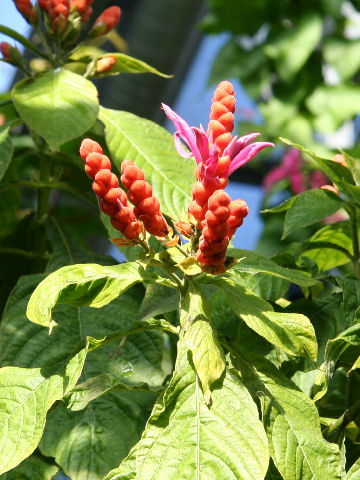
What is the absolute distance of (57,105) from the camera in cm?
116

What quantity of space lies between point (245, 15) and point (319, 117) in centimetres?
65

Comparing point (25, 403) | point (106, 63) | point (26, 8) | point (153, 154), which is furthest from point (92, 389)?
point (26, 8)

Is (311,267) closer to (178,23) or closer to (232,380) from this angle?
(232,380)

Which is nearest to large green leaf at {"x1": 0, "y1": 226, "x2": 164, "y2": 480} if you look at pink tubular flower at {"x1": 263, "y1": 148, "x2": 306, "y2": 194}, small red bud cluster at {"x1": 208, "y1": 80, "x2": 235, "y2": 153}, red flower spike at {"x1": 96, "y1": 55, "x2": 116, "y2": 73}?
small red bud cluster at {"x1": 208, "y1": 80, "x2": 235, "y2": 153}

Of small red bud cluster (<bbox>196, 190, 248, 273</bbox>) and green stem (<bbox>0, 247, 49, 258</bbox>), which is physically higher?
small red bud cluster (<bbox>196, 190, 248, 273</bbox>)

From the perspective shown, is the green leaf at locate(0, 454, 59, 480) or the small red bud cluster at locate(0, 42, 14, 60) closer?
the green leaf at locate(0, 454, 59, 480)

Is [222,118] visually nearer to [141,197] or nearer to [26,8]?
[141,197]

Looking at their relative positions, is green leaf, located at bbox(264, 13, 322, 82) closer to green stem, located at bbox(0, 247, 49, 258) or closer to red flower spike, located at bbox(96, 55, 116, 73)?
red flower spike, located at bbox(96, 55, 116, 73)

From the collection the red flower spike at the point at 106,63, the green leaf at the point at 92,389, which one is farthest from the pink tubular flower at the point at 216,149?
the red flower spike at the point at 106,63

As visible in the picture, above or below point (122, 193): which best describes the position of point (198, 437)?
below

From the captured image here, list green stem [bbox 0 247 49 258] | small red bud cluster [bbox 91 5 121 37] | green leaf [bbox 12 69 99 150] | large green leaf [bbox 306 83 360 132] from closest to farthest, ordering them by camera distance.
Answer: green leaf [bbox 12 69 99 150], green stem [bbox 0 247 49 258], small red bud cluster [bbox 91 5 121 37], large green leaf [bbox 306 83 360 132]

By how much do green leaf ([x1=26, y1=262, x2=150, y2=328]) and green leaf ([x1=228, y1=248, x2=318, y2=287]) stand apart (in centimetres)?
13

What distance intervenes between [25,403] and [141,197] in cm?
26

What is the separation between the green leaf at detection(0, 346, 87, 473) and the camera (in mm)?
826
